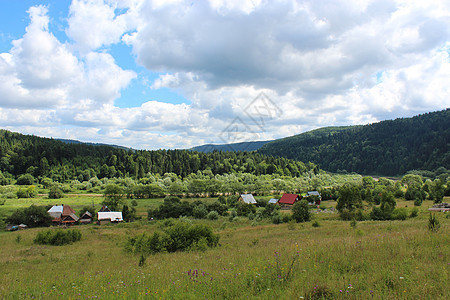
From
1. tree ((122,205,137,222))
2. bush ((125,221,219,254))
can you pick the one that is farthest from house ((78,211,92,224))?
bush ((125,221,219,254))

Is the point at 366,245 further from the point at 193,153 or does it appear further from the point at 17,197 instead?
the point at 193,153

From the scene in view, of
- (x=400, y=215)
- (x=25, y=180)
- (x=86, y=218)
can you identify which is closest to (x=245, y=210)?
(x=400, y=215)

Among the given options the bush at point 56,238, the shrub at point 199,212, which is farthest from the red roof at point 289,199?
the bush at point 56,238

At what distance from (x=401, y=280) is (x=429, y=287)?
2.19ft

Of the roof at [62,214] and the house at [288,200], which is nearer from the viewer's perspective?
the roof at [62,214]

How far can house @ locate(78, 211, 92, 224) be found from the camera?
58.8m

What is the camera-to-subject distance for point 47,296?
681cm

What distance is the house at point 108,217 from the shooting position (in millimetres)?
56272

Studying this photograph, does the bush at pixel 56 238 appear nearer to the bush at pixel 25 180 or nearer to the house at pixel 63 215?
the house at pixel 63 215

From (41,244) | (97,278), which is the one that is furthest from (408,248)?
(41,244)

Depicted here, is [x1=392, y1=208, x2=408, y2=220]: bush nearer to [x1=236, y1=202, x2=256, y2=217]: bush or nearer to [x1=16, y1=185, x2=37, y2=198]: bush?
[x1=236, y1=202, x2=256, y2=217]: bush

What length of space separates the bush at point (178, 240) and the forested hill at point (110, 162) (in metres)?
129

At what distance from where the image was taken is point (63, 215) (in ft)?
187

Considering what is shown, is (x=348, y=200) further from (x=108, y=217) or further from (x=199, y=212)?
(x=108, y=217)
